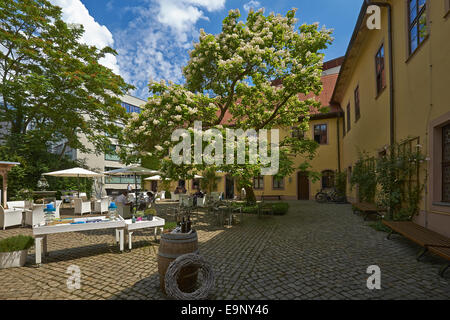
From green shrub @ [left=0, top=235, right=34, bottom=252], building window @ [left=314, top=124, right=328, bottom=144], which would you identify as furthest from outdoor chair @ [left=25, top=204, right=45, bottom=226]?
building window @ [left=314, top=124, right=328, bottom=144]

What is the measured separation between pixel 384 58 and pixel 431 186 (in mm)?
5616

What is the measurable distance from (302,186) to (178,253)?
62.5 feet

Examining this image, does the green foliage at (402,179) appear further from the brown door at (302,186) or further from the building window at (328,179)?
the brown door at (302,186)

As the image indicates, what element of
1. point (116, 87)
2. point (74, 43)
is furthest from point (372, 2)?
point (74, 43)

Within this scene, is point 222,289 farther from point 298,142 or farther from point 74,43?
point 74,43

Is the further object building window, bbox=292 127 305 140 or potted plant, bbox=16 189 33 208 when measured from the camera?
potted plant, bbox=16 189 33 208

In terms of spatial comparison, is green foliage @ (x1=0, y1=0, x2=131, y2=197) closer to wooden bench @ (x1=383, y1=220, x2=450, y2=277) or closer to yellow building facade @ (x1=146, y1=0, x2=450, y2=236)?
yellow building facade @ (x1=146, y1=0, x2=450, y2=236)

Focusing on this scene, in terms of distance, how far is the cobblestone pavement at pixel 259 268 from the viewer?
3.77 m

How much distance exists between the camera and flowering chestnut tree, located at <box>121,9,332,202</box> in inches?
387

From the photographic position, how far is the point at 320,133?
68.8ft

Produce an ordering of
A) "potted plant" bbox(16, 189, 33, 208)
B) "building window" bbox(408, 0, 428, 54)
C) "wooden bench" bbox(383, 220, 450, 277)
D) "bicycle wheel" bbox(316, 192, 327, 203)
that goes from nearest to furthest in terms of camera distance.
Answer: "wooden bench" bbox(383, 220, 450, 277), "building window" bbox(408, 0, 428, 54), "potted plant" bbox(16, 189, 33, 208), "bicycle wheel" bbox(316, 192, 327, 203)

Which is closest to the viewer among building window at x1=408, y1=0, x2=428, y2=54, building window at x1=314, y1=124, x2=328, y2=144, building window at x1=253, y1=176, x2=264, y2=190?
building window at x1=408, y1=0, x2=428, y2=54

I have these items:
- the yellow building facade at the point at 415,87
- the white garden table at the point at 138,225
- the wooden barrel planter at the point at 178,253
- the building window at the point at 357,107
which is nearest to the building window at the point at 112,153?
the white garden table at the point at 138,225

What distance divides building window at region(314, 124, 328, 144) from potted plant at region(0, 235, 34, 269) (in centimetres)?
2017
